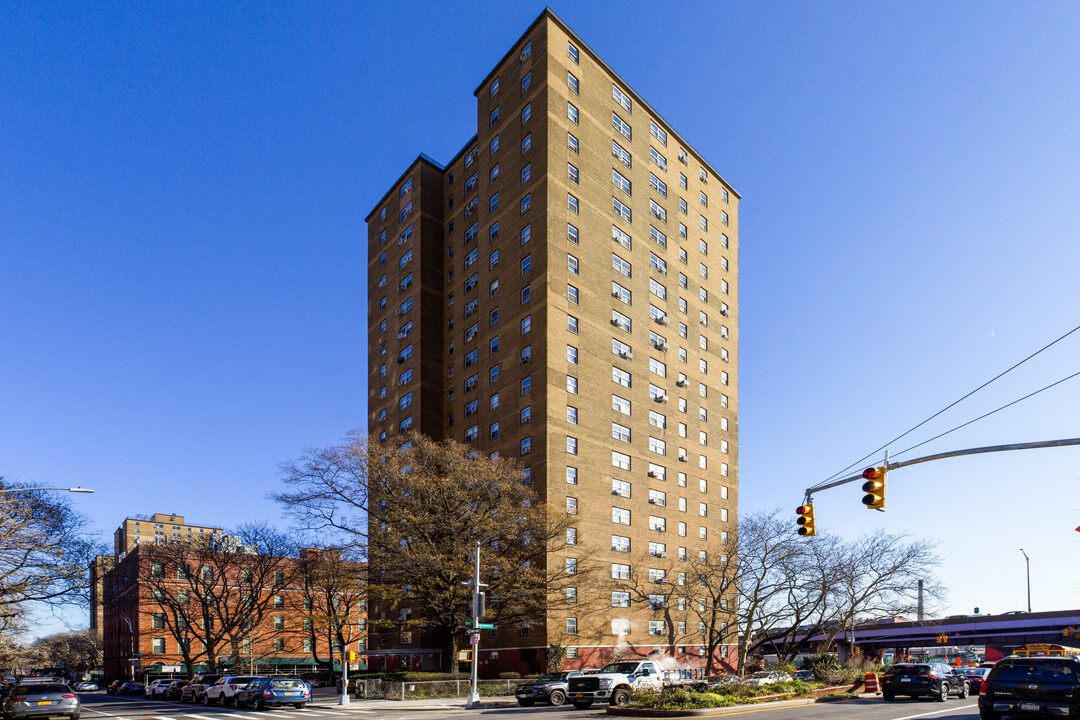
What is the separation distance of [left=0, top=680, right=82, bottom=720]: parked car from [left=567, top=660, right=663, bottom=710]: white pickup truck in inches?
751

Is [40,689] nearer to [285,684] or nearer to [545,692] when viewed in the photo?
[285,684]

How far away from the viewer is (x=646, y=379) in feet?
220

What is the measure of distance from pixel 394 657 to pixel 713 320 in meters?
43.0

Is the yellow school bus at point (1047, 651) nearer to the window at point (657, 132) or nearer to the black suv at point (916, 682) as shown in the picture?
the black suv at point (916, 682)

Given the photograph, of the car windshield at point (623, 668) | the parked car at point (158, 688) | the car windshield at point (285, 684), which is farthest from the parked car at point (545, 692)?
the parked car at point (158, 688)

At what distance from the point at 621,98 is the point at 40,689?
6041 centimetres

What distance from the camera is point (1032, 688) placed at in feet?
62.3

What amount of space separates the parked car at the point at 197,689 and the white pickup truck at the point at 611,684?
2361 centimetres

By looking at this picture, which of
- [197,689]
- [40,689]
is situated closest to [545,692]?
[40,689]

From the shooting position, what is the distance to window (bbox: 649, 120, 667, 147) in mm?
73806

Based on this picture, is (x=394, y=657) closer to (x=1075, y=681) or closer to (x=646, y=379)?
(x=646, y=379)

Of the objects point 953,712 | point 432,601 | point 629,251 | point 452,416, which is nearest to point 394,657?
point 452,416

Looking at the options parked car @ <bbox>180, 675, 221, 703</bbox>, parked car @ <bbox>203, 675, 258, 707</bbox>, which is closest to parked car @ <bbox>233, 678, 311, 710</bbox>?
parked car @ <bbox>203, 675, 258, 707</bbox>

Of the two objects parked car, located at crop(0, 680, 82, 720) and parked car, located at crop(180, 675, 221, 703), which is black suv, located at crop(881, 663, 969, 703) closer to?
parked car, located at crop(0, 680, 82, 720)
